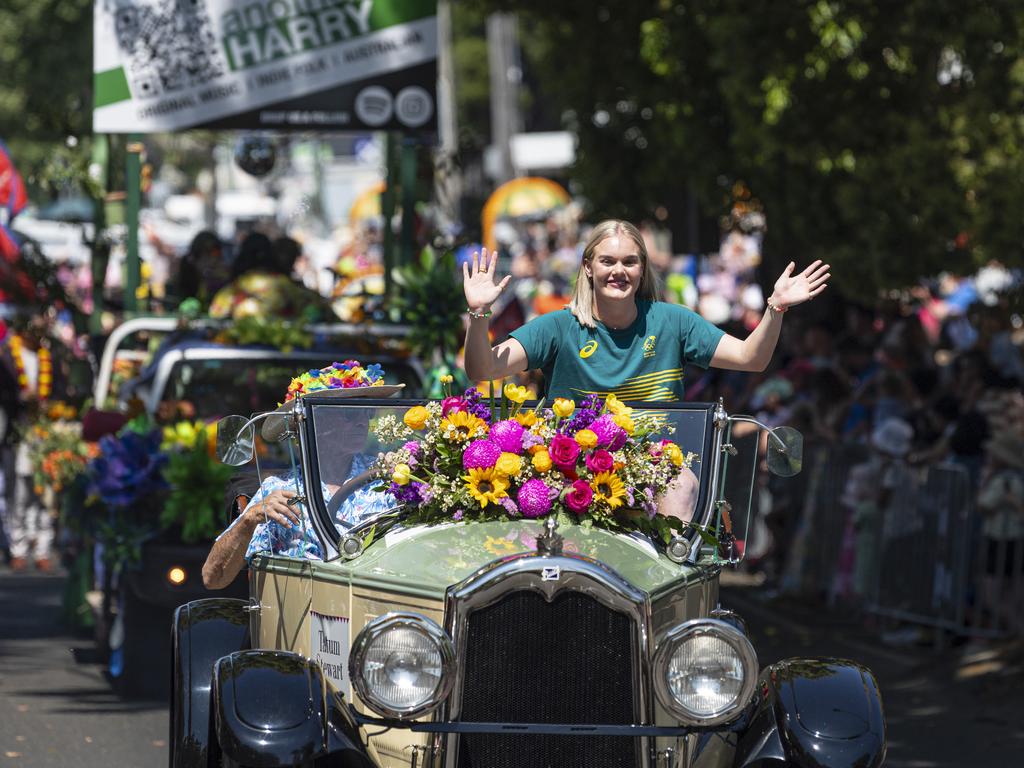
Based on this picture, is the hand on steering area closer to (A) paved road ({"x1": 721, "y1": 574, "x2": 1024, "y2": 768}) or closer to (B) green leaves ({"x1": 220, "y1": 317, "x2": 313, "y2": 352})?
(A) paved road ({"x1": 721, "y1": 574, "x2": 1024, "y2": 768})

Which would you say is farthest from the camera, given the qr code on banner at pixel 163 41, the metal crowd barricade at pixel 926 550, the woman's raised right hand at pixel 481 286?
the qr code on banner at pixel 163 41

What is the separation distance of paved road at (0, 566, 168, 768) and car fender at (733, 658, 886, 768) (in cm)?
352

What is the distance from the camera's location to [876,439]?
12836mm

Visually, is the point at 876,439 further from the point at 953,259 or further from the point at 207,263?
the point at 207,263

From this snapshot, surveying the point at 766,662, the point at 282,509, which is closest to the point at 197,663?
the point at 282,509

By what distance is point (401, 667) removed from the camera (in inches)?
206

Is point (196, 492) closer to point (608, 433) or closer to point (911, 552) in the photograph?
point (608, 433)

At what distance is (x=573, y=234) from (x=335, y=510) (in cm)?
2674

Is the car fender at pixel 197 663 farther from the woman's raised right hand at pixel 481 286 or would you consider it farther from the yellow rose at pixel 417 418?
the woman's raised right hand at pixel 481 286

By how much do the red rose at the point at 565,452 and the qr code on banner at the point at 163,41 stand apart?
776 centimetres

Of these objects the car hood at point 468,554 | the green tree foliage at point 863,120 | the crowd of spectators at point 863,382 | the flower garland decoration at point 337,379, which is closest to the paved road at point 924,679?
the crowd of spectators at point 863,382

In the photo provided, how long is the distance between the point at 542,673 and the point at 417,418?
3.14 feet

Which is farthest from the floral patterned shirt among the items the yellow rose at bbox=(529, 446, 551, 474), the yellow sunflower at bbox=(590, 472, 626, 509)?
the yellow sunflower at bbox=(590, 472, 626, 509)

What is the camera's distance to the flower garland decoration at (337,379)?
21.8 feet
